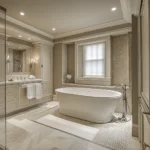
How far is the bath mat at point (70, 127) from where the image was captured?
2.24 meters

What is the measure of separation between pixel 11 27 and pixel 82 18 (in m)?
2.04

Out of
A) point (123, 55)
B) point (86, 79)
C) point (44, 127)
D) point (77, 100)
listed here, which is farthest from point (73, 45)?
point (44, 127)

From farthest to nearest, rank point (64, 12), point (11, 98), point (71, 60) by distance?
point (71, 60)
point (11, 98)
point (64, 12)

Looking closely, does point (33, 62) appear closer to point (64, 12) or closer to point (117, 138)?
point (64, 12)

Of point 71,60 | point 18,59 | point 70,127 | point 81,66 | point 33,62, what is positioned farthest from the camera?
point 71,60

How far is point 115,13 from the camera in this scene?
116 inches

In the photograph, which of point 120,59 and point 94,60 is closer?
point 120,59

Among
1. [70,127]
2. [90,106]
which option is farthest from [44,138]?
[90,106]

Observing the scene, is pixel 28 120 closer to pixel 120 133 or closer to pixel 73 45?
pixel 120 133

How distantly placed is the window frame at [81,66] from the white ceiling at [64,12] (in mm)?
559

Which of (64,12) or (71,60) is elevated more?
(64,12)

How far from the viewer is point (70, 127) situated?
253 centimetres

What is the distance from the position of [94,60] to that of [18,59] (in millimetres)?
2765

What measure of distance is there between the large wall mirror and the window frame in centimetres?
191
